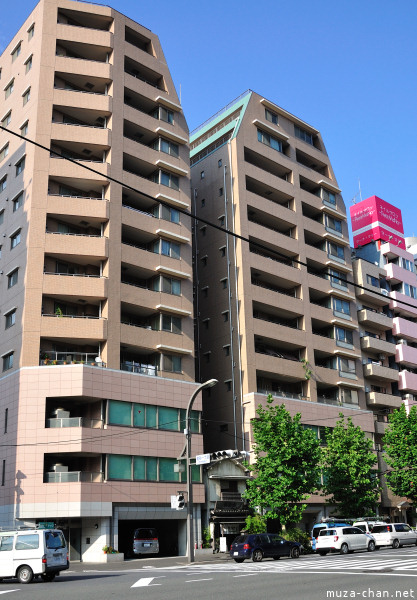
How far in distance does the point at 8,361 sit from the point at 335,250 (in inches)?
1485

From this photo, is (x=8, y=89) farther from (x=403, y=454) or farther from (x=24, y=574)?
(x=403, y=454)

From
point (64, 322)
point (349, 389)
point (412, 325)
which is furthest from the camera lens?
point (412, 325)

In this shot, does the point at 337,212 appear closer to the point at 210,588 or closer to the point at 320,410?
the point at 320,410

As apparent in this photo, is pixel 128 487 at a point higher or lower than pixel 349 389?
lower

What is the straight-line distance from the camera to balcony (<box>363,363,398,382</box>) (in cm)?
6844

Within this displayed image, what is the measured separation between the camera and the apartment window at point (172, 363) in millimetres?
50562

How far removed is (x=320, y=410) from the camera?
6016 centimetres

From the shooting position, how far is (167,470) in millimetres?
47094

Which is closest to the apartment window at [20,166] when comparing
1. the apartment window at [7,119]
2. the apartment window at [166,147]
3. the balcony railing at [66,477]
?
the apartment window at [7,119]

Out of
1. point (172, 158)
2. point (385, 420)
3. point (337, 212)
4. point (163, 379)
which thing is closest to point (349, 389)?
point (385, 420)

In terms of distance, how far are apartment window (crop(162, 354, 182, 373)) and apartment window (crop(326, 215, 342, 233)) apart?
2733 centimetres

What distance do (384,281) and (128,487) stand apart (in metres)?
43.6

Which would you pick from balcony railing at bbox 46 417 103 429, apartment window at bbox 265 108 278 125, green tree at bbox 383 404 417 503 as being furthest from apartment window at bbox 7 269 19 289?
green tree at bbox 383 404 417 503

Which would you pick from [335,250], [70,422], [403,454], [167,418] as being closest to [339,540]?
[167,418]
